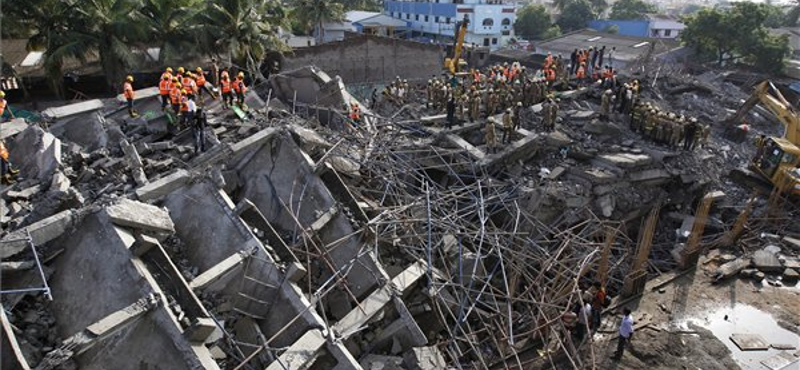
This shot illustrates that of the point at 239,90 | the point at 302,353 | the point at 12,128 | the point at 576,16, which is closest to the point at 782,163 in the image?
the point at 302,353

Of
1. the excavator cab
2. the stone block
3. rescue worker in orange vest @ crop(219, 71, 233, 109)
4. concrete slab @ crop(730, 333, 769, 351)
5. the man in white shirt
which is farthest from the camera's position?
the excavator cab

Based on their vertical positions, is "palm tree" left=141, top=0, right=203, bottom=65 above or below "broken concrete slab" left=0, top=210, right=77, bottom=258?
above

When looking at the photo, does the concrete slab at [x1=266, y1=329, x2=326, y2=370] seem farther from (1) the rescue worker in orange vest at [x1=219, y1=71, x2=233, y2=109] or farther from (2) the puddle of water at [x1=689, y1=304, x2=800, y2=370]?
(1) the rescue worker in orange vest at [x1=219, y1=71, x2=233, y2=109]

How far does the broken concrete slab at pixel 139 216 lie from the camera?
341 inches

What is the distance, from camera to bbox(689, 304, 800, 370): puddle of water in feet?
32.9

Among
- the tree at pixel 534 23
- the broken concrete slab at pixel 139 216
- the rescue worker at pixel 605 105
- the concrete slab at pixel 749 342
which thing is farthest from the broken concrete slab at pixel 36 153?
the tree at pixel 534 23

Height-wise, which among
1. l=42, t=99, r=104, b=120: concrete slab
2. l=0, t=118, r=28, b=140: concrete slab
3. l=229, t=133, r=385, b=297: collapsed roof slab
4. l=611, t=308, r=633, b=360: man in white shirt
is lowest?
l=611, t=308, r=633, b=360: man in white shirt

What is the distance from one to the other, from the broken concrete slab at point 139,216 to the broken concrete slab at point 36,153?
288 cm

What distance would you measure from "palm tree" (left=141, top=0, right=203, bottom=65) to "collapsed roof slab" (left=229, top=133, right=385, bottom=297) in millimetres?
8046

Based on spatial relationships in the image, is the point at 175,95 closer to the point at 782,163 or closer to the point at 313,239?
the point at 313,239

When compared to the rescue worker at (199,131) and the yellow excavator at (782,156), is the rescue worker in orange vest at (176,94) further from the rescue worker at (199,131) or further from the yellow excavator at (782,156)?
the yellow excavator at (782,156)

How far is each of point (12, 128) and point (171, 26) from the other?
22.5ft

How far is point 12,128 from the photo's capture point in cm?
1280

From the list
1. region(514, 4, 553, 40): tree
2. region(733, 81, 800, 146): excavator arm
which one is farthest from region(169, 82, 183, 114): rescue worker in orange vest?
region(514, 4, 553, 40): tree
